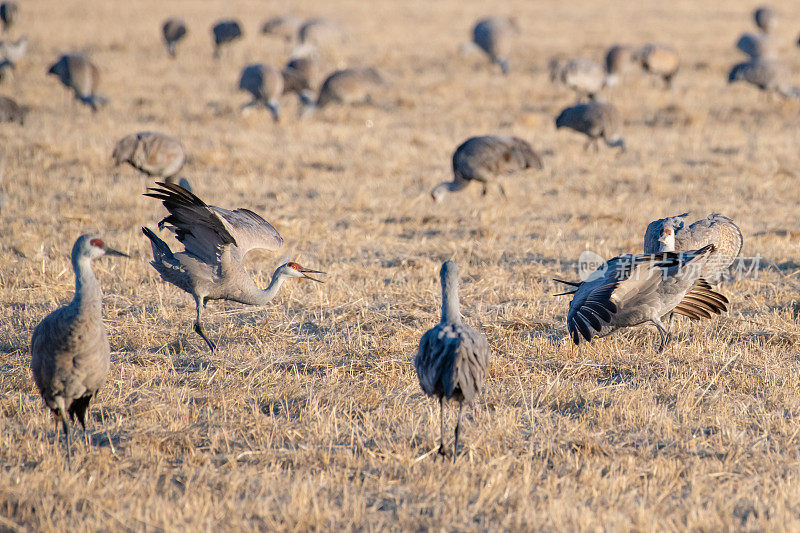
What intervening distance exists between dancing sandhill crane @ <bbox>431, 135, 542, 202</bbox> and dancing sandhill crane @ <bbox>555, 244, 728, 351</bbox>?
4.63 meters

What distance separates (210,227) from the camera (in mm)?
5418

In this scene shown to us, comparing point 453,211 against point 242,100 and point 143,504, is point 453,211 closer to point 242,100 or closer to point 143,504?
point 143,504

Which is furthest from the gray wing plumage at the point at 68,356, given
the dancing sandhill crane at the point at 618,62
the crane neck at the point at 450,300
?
the dancing sandhill crane at the point at 618,62

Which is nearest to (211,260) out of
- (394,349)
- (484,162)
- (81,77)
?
(394,349)

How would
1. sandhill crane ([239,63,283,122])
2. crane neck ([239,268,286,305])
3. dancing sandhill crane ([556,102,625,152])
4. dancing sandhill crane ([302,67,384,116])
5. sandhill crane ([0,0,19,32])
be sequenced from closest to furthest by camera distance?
crane neck ([239,268,286,305])
dancing sandhill crane ([556,102,625,152])
sandhill crane ([239,63,283,122])
dancing sandhill crane ([302,67,384,116])
sandhill crane ([0,0,19,32])

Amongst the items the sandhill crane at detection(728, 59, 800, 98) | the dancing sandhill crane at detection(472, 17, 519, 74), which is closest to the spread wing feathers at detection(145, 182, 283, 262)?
the sandhill crane at detection(728, 59, 800, 98)

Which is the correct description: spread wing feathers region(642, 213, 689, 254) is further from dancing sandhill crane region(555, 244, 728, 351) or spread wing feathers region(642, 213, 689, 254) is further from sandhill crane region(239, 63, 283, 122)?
sandhill crane region(239, 63, 283, 122)

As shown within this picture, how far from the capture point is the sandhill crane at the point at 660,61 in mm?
18125

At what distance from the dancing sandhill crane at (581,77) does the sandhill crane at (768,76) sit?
2.82 metres

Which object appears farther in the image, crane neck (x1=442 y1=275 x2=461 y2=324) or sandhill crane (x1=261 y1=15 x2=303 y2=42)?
sandhill crane (x1=261 y1=15 x2=303 y2=42)

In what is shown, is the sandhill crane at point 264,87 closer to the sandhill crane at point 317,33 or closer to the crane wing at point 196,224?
the sandhill crane at point 317,33

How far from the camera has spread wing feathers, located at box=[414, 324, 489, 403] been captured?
3.91 meters

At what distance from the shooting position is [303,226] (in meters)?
8.82

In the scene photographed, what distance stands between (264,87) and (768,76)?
9592 mm
